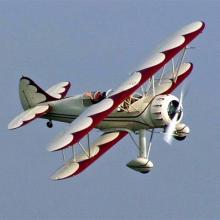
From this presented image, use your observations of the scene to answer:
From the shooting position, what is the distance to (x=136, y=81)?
88.3 feet

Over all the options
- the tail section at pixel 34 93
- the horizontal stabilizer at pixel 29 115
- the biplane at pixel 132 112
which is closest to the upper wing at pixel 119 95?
the biplane at pixel 132 112

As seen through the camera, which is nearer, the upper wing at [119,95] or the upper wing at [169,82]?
the upper wing at [119,95]

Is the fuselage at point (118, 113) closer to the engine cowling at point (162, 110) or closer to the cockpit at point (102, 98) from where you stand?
the cockpit at point (102, 98)

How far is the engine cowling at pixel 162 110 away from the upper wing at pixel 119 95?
2.59 ft

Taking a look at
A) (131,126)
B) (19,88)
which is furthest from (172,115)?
(19,88)

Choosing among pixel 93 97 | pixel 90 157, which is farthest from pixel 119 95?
pixel 90 157

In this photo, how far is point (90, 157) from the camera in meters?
28.1

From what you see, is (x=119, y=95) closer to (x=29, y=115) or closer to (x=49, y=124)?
(x=29, y=115)

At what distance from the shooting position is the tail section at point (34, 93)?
32062 mm

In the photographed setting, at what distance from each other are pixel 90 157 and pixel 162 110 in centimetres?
285

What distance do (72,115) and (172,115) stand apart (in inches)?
166

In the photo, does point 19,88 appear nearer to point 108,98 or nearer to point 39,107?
point 39,107

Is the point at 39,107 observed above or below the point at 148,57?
below

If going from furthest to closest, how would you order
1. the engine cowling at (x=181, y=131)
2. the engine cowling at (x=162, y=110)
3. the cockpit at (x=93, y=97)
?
the cockpit at (x=93, y=97) < the engine cowling at (x=181, y=131) < the engine cowling at (x=162, y=110)
